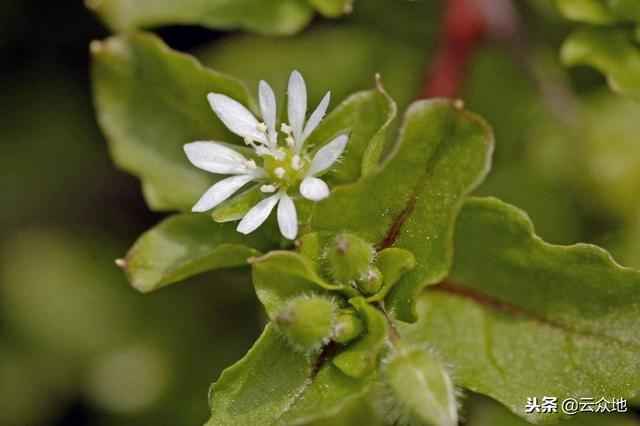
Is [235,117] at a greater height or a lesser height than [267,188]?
greater

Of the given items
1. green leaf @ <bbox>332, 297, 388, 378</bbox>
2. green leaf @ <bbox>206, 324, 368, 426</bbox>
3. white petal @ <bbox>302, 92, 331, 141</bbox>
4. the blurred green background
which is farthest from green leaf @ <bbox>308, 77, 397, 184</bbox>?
the blurred green background

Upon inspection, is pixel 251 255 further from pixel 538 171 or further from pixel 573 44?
pixel 538 171

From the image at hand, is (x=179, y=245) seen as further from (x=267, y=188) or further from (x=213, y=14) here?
(x=213, y=14)

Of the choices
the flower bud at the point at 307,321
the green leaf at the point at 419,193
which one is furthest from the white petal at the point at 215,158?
the flower bud at the point at 307,321

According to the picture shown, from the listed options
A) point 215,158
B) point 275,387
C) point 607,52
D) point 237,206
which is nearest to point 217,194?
point 237,206

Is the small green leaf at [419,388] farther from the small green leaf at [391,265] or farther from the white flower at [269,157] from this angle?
the white flower at [269,157]

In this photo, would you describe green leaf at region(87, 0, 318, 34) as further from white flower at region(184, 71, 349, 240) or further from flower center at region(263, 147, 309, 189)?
flower center at region(263, 147, 309, 189)
